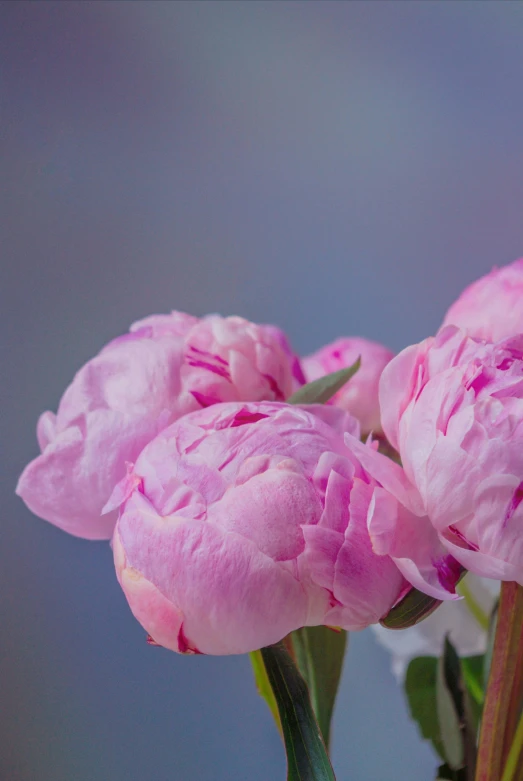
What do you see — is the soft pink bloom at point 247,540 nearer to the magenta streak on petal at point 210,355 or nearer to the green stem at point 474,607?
the magenta streak on petal at point 210,355

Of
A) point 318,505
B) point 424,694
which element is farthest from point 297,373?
point 424,694

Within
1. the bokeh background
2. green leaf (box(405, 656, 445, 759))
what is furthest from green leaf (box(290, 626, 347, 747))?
the bokeh background

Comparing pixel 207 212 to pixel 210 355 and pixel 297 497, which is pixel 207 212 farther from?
pixel 297 497

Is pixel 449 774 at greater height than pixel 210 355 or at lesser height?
lesser

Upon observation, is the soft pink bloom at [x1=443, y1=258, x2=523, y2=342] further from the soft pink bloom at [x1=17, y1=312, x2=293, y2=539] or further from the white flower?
the white flower

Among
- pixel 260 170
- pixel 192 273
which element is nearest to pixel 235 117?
pixel 260 170

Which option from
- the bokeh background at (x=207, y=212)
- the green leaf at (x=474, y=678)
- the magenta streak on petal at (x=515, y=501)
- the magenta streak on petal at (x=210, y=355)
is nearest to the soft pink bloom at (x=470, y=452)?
the magenta streak on petal at (x=515, y=501)
